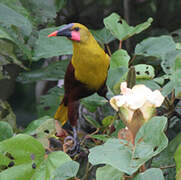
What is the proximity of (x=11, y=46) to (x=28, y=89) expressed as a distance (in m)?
1.59

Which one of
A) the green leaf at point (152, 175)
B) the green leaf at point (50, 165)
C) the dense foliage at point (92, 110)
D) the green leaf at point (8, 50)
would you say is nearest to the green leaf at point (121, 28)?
the dense foliage at point (92, 110)

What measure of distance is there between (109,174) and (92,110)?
599 millimetres

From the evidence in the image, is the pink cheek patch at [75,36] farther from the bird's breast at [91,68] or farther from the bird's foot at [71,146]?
the bird's foot at [71,146]

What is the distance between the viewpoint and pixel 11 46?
3.52 feet

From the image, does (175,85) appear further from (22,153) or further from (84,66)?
(84,66)

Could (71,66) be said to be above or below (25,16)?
below

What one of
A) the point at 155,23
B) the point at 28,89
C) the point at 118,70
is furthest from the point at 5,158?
the point at 28,89

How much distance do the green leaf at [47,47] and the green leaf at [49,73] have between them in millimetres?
176

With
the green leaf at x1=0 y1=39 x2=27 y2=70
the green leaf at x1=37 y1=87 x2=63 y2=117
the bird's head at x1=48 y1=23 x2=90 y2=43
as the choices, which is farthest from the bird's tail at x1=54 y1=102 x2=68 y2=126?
the green leaf at x1=0 y1=39 x2=27 y2=70

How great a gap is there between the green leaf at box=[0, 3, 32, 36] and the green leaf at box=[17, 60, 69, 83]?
0.38m

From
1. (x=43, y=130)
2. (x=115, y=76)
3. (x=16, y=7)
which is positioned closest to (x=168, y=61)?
(x=115, y=76)

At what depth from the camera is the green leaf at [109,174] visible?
548 mm

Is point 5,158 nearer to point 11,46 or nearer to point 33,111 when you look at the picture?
point 11,46

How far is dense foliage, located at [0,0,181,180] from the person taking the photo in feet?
1.82
